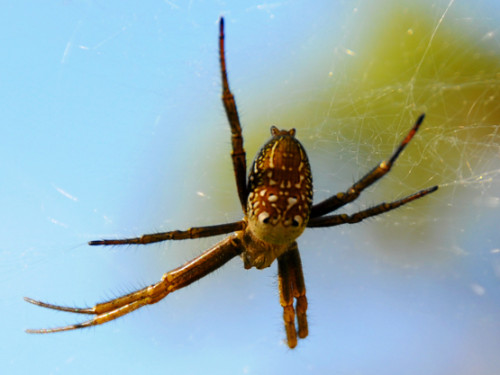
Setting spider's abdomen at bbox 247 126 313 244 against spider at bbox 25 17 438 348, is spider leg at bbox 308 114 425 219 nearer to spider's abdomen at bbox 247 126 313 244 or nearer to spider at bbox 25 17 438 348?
spider at bbox 25 17 438 348

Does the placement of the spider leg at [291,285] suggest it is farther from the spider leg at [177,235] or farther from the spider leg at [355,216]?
the spider leg at [177,235]

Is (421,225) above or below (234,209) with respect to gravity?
below

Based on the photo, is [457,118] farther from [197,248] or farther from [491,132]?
[197,248]

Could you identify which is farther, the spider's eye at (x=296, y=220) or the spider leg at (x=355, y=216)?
the spider leg at (x=355, y=216)

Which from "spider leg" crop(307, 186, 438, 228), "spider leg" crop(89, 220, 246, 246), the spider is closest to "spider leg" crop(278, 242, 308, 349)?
the spider

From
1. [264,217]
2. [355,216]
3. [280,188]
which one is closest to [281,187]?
[280,188]

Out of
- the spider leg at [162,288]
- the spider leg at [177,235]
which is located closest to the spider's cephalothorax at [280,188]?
the spider leg at [177,235]

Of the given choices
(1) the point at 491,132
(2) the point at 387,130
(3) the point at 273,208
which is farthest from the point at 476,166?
(3) the point at 273,208

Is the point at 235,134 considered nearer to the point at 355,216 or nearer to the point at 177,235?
the point at 177,235
